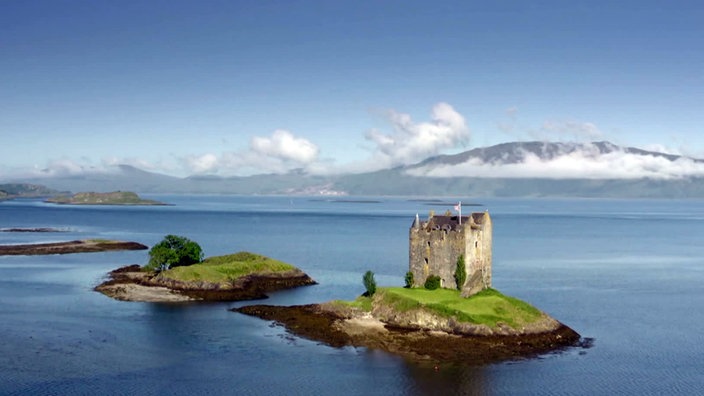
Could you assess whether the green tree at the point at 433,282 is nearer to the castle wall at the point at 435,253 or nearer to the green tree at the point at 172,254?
the castle wall at the point at 435,253

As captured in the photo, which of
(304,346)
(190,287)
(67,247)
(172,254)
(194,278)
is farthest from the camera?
(67,247)

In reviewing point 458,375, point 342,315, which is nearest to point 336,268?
point 342,315

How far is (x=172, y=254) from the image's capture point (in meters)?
116

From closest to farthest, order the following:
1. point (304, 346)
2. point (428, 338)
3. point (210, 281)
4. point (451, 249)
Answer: point (304, 346)
point (428, 338)
point (451, 249)
point (210, 281)

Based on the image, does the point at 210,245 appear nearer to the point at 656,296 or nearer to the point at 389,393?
the point at 656,296

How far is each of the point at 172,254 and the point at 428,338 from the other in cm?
5717

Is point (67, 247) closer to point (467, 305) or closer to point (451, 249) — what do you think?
point (451, 249)

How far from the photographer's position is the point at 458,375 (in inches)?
2440

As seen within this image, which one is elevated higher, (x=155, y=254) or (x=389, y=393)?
(x=155, y=254)

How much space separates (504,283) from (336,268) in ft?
112

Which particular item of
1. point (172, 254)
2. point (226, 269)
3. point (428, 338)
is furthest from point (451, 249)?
point (172, 254)

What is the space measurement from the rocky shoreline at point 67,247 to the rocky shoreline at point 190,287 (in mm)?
43170

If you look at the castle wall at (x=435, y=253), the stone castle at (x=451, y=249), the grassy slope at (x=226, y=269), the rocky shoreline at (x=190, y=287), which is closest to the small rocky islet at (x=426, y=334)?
the castle wall at (x=435, y=253)

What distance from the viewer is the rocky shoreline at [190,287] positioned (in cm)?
10050
